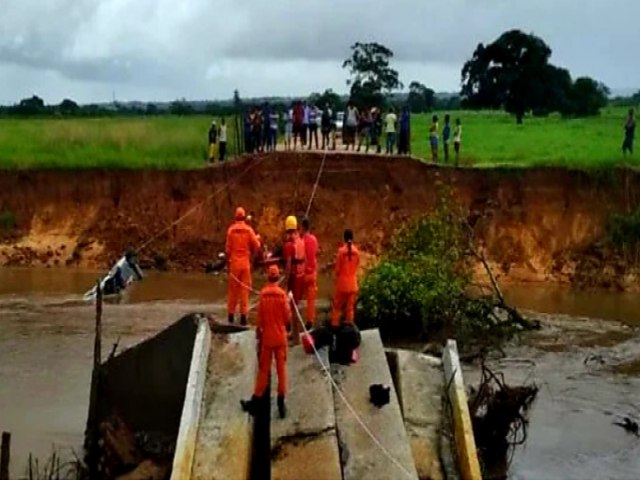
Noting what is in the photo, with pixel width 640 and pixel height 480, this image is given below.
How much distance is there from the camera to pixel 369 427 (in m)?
14.5

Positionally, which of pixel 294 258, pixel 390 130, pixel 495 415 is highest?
pixel 390 130

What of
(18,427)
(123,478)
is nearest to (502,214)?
(18,427)

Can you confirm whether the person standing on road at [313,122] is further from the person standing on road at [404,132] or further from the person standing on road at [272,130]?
the person standing on road at [404,132]

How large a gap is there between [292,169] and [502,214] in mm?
6125

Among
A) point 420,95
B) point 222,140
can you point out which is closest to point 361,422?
point 222,140

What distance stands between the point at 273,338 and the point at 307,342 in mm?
1947

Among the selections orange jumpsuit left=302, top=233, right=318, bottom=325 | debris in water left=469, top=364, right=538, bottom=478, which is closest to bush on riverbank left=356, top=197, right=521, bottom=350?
orange jumpsuit left=302, top=233, right=318, bottom=325

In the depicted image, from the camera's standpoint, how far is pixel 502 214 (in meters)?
34.7

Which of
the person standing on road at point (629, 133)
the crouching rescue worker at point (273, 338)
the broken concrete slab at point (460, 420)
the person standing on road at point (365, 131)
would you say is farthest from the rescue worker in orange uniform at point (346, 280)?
the person standing on road at point (365, 131)

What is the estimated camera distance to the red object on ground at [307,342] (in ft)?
54.4

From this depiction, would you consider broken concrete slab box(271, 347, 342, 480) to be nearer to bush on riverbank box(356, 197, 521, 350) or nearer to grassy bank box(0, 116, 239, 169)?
bush on riverbank box(356, 197, 521, 350)

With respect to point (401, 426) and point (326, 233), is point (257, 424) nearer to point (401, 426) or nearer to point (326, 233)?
point (401, 426)

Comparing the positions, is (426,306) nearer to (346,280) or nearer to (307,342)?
(346,280)

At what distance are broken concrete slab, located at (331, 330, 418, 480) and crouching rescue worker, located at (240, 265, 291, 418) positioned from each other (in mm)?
822
